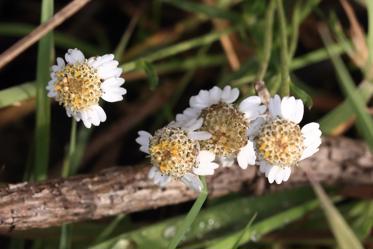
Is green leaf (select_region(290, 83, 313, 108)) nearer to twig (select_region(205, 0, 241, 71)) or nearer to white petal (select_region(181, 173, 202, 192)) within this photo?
white petal (select_region(181, 173, 202, 192))

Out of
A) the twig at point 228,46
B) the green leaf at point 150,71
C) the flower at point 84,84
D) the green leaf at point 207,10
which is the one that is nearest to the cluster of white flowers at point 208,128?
the flower at point 84,84

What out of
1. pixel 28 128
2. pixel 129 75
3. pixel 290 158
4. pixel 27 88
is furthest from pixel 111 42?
pixel 290 158

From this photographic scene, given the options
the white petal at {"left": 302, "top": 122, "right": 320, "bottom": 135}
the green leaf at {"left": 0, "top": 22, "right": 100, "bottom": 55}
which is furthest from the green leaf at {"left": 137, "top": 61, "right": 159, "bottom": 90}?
the green leaf at {"left": 0, "top": 22, "right": 100, "bottom": 55}

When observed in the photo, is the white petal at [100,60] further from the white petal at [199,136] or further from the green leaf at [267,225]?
the green leaf at [267,225]

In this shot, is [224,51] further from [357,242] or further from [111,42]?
[357,242]

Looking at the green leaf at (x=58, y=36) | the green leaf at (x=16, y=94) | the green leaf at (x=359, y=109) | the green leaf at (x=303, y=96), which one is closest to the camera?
the green leaf at (x=303, y=96)

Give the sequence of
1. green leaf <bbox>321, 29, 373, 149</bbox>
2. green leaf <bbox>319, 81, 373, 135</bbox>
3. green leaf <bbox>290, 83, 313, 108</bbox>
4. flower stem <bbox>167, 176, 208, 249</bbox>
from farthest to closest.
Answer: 1. green leaf <bbox>319, 81, 373, 135</bbox>
2. green leaf <bbox>321, 29, 373, 149</bbox>
3. green leaf <bbox>290, 83, 313, 108</bbox>
4. flower stem <bbox>167, 176, 208, 249</bbox>
